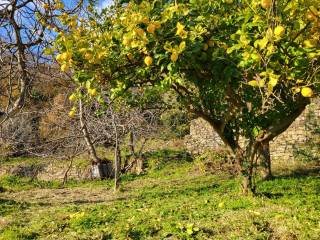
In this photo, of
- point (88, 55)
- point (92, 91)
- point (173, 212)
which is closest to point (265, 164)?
point (173, 212)

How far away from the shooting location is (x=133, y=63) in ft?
13.9

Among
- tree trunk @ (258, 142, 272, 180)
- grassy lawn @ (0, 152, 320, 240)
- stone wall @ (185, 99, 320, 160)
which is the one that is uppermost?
stone wall @ (185, 99, 320, 160)

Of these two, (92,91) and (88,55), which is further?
(92,91)

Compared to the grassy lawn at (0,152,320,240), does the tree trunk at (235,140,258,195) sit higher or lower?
higher

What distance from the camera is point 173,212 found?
7473 mm

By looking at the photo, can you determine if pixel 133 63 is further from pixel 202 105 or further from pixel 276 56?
pixel 202 105

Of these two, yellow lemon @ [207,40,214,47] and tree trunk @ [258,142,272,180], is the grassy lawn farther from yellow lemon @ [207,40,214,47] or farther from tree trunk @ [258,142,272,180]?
yellow lemon @ [207,40,214,47]

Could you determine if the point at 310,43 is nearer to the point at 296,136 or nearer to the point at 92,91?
the point at 92,91

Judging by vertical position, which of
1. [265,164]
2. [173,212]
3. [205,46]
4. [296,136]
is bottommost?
[173,212]

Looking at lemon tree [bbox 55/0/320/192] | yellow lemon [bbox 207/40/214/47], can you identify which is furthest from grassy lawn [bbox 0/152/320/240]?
yellow lemon [bbox 207/40/214/47]

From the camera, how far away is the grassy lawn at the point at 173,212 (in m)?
5.93

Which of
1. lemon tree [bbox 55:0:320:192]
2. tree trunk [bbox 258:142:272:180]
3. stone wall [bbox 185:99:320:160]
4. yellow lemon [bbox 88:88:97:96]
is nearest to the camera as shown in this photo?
lemon tree [bbox 55:0:320:192]

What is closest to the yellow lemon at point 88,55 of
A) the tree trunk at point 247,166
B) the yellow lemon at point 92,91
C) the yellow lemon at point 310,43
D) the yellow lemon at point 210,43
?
the yellow lemon at point 92,91

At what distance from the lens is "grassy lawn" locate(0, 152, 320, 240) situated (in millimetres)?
5926
